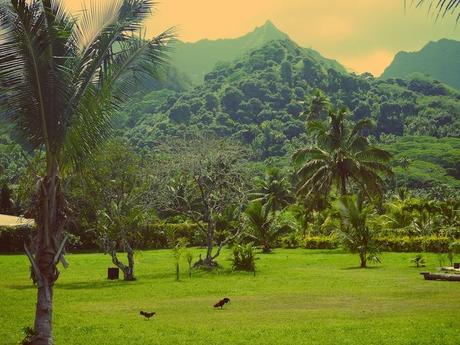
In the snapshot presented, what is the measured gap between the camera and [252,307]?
16922 millimetres

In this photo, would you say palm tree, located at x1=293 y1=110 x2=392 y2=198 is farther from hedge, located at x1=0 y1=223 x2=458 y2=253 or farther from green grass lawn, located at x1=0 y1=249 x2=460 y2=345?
green grass lawn, located at x1=0 y1=249 x2=460 y2=345

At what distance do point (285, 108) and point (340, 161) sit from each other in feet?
418

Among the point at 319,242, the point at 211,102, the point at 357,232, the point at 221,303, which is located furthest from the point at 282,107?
the point at 221,303

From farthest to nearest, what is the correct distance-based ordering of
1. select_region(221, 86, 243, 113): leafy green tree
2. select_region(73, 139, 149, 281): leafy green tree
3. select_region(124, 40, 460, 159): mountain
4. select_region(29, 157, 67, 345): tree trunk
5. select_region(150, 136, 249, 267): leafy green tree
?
select_region(221, 86, 243, 113): leafy green tree, select_region(124, 40, 460, 159): mountain, select_region(150, 136, 249, 267): leafy green tree, select_region(73, 139, 149, 281): leafy green tree, select_region(29, 157, 67, 345): tree trunk

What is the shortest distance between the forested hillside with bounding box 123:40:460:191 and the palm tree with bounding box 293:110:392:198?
269 feet

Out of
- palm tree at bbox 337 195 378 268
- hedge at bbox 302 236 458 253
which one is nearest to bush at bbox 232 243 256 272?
palm tree at bbox 337 195 378 268

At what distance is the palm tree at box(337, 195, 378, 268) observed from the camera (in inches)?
1159

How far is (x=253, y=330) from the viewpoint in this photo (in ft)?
43.7

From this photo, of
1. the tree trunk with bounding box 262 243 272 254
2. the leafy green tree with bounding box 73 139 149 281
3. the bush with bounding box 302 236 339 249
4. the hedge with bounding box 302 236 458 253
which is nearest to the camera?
the leafy green tree with bounding box 73 139 149 281

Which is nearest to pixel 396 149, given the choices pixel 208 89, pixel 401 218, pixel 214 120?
pixel 214 120

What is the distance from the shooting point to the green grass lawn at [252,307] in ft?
41.3

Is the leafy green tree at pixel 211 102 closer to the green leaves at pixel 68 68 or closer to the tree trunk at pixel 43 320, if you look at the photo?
the green leaves at pixel 68 68

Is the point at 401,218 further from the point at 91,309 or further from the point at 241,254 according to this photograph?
the point at 91,309

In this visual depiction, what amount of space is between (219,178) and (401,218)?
19445mm
